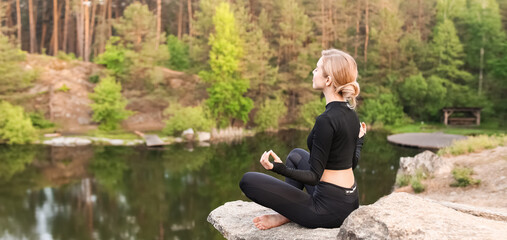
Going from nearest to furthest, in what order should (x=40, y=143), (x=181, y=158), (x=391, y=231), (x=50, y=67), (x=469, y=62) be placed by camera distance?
(x=391, y=231) < (x=181, y=158) < (x=40, y=143) < (x=50, y=67) < (x=469, y=62)

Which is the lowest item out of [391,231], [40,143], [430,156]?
[40,143]

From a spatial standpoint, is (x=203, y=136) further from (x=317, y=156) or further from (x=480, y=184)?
(x=317, y=156)

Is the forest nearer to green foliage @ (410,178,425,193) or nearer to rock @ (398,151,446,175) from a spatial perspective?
rock @ (398,151,446,175)

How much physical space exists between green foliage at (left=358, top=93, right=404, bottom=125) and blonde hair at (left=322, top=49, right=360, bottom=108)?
2485cm

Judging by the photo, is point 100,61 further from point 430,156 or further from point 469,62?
point 469,62

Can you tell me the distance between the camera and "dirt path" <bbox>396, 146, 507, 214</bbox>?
30.5ft

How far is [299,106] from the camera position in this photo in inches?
1092

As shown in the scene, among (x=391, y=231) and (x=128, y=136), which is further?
(x=128, y=136)

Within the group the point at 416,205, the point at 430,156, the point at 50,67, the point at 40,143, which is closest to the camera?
the point at 416,205

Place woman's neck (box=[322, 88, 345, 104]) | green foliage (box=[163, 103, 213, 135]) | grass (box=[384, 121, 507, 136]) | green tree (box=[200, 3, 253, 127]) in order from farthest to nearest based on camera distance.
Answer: green tree (box=[200, 3, 253, 127]), grass (box=[384, 121, 507, 136]), green foliage (box=[163, 103, 213, 135]), woman's neck (box=[322, 88, 345, 104])

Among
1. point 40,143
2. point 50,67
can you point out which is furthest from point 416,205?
point 50,67

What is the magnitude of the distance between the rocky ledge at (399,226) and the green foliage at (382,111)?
2459 cm

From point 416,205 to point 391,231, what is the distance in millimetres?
Result: 603

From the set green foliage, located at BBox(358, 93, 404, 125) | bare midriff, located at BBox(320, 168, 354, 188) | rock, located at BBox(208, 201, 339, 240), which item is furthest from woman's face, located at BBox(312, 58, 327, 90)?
green foliage, located at BBox(358, 93, 404, 125)
